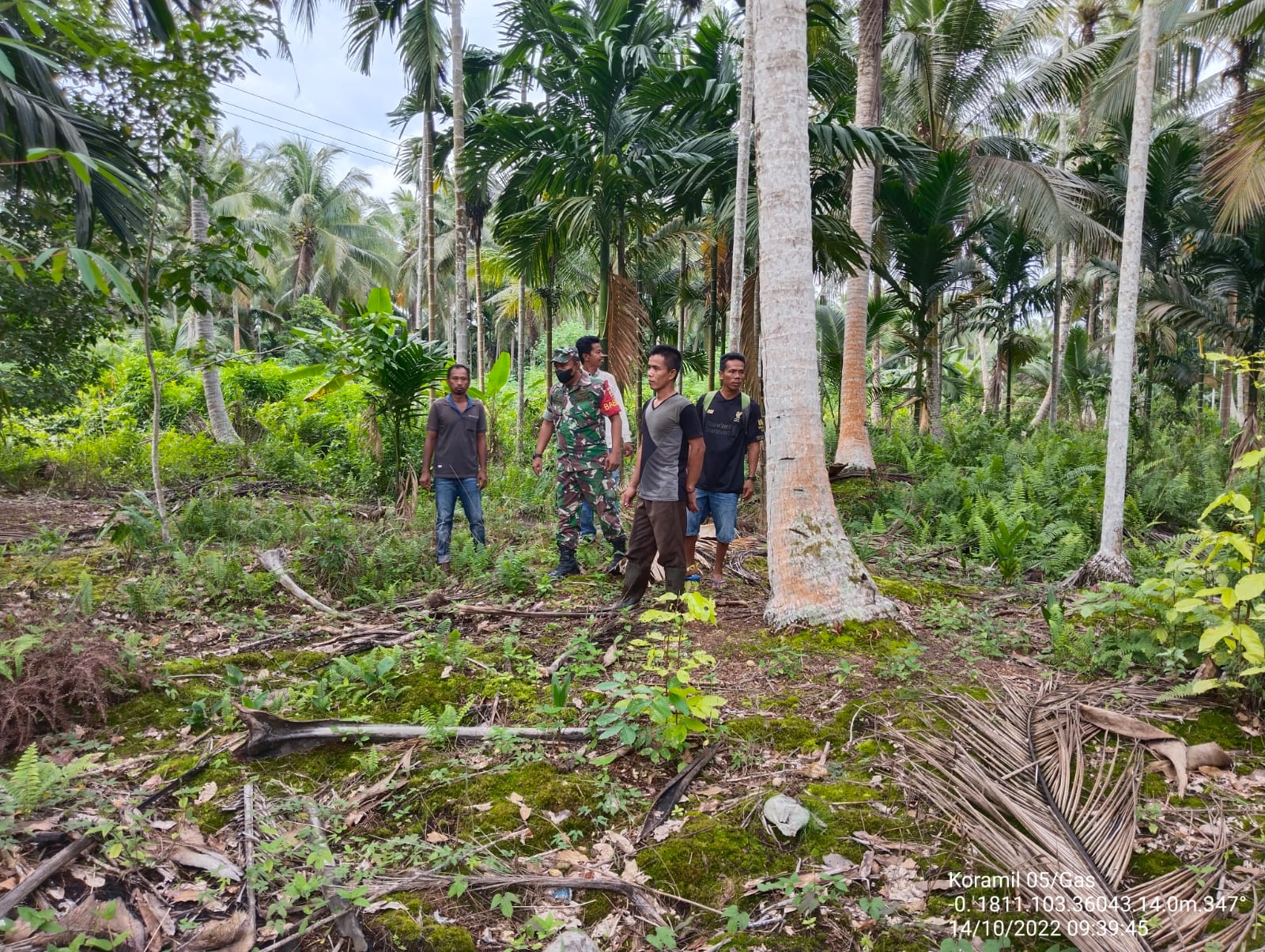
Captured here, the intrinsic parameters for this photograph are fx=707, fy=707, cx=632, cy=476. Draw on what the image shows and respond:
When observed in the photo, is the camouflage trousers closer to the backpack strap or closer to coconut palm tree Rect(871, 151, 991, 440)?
the backpack strap

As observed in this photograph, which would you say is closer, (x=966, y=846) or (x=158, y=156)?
(x=966, y=846)

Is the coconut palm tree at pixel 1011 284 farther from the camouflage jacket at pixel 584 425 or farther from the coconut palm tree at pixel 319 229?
the coconut palm tree at pixel 319 229

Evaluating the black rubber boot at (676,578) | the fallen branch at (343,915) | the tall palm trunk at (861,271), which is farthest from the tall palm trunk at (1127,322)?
the fallen branch at (343,915)

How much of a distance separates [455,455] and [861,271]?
5.83 meters

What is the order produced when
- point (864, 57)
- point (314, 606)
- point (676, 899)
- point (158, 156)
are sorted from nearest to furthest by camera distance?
1. point (676, 899)
2. point (314, 606)
3. point (158, 156)
4. point (864, 57)

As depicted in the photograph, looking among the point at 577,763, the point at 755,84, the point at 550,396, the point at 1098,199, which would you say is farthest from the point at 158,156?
the point at 1098,199

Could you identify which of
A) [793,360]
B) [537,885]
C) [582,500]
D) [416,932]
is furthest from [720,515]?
[416,932]

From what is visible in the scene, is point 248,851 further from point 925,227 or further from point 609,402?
point 925,227

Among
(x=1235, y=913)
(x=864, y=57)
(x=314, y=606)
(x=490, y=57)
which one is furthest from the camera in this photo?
(x=490, y=57)

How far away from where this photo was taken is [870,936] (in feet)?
7.11

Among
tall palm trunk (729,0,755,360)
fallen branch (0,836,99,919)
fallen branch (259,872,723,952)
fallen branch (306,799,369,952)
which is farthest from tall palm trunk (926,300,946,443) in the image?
fallen branch (0,836,99,919)

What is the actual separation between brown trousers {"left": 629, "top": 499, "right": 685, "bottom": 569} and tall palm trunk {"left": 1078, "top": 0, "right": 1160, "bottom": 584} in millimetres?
3418

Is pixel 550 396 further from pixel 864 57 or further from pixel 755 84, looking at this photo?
pixel 864 57

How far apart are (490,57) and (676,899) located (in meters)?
12.6
